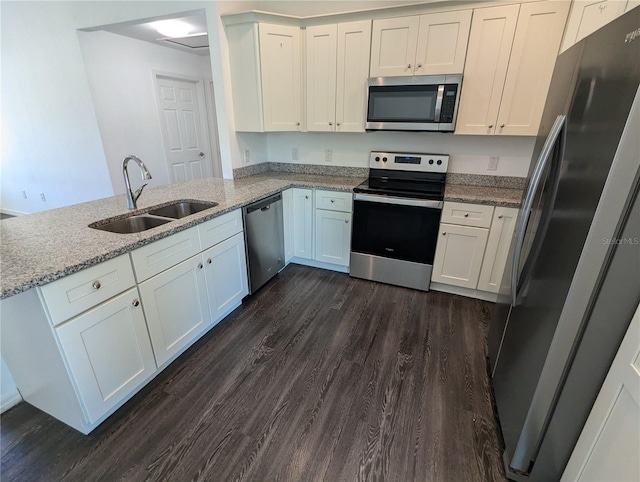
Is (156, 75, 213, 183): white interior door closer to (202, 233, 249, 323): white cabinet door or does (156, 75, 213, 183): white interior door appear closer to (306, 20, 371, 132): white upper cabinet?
(306, 20, 371, 132): white upper cabinet

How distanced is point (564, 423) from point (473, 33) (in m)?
2.53

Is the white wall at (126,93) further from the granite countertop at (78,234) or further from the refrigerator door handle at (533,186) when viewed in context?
the refrigerator door handle at (533,186)

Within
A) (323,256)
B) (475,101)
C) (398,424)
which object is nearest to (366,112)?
(475,101)

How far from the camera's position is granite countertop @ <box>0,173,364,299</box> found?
119 cm

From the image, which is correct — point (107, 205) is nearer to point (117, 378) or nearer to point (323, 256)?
point (117, 378)

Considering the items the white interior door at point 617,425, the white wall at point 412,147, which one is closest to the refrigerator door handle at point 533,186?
the white interior door at point 617,425

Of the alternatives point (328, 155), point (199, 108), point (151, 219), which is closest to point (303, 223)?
point (328, 155)

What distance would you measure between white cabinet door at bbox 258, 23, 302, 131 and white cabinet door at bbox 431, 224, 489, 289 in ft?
5.82

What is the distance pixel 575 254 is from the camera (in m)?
0.98

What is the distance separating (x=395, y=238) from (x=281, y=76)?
182 centimetres

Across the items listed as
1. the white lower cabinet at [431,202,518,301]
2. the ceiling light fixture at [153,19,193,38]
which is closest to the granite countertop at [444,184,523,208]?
the white lower cabinet at [431,202,518,301]

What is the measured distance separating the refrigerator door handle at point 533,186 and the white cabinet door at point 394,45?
1.61 m

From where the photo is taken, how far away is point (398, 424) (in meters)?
1.57

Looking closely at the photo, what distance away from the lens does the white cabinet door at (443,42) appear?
227 cm
